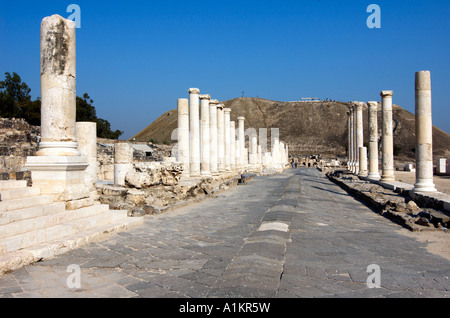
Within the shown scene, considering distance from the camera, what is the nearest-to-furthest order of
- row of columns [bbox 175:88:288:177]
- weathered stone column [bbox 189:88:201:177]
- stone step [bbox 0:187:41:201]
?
1. stone step [bbox 0:187:41:201]
2. row of columns [bbox 175:88:288:177]
3. weathered stone column [bbox 189:88:201:177]

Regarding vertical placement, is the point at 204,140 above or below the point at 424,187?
above

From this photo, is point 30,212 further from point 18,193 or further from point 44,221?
point 18,193

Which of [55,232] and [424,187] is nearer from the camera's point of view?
[55,232]

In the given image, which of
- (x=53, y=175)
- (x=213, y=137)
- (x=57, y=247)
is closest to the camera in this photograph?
(x=57, y=247)

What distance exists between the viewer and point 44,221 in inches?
223

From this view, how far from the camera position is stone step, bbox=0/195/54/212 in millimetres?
5603

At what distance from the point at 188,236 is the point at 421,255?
11.3 ft

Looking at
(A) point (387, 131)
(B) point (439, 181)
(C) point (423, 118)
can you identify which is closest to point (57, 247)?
(C) point (423, 118)

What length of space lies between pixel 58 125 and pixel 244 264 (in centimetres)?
435

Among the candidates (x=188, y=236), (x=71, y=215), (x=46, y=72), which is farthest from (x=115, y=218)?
(x=46, y=72)

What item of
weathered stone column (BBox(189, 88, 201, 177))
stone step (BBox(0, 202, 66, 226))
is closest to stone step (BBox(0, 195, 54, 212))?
stone step (BBox(0, 202, 66, 226))

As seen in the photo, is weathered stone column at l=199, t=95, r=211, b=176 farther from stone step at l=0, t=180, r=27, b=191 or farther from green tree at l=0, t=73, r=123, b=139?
green tree at l=0, t=73, r=123, b=139

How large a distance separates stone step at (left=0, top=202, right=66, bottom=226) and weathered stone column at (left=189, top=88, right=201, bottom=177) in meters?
12.2
